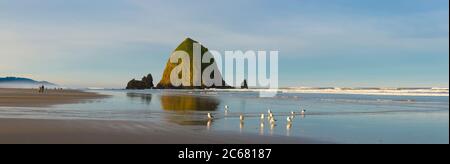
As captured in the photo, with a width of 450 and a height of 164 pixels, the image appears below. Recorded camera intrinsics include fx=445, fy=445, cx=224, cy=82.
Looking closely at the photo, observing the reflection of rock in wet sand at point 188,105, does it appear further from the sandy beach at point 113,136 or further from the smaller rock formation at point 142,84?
the smaller rock formation at point 142,84

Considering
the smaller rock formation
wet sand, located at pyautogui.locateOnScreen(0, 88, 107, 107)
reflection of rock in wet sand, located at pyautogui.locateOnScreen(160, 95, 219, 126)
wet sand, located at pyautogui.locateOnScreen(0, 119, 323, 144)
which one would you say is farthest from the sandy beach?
the smaller rock formation

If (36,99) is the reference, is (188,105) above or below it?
below

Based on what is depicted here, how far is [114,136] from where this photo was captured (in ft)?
45.7

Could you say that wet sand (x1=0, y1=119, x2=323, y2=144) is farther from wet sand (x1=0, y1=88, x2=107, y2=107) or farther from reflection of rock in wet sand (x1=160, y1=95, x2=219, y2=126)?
wet sand (x1=0, y1=88, x2=107, y2=107)

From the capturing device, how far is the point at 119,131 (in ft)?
50.6

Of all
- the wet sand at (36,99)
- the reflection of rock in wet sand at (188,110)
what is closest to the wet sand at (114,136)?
the reflection of rock in wet sand at (188,110)

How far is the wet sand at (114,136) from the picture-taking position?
1275 centimetres

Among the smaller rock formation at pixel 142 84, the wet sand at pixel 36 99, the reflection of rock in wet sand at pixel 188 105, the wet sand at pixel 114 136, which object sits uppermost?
the smaller rock formation at pixel 142 84

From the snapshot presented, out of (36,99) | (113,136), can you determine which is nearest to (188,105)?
(36,99)

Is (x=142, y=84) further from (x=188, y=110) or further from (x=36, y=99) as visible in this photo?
(x=188, y=110)

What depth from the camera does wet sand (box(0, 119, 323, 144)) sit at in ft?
41.8
